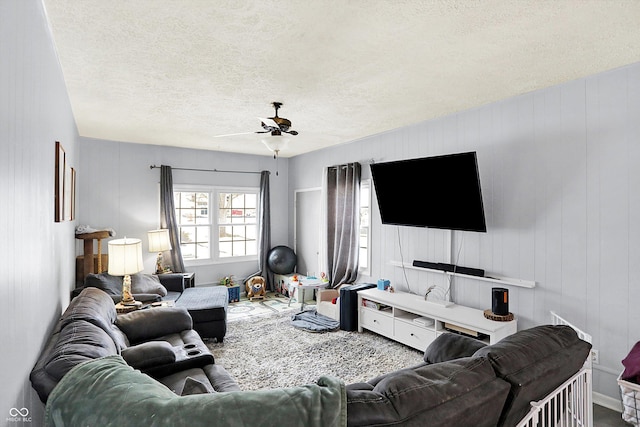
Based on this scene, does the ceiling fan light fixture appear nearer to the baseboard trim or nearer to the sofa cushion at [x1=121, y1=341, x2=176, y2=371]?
the sofa cushion at [x1=121, y1=341, x2=176, y2=371]

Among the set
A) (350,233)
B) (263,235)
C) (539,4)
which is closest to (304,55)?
(539,4)

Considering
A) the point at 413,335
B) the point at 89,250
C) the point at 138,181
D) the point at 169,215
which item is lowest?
the point at 413,335

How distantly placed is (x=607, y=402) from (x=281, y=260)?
15.5 feet

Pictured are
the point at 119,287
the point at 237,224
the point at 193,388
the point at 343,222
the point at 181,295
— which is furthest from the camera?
the point at 237,224

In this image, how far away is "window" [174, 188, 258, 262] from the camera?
5.88m

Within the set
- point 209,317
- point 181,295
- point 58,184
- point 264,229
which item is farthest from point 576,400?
point 264,229

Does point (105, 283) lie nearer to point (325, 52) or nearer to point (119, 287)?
point (119, 287)

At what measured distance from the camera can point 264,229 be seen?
6457mm

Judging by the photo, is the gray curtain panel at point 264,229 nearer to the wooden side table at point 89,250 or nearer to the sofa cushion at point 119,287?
the sofa cushion at point 119,287

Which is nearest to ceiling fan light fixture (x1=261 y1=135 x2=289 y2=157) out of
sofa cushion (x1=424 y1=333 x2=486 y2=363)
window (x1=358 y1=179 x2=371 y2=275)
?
window (x1=358 y1=179 x2=371 y2=275)

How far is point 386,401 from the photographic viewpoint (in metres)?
1.14

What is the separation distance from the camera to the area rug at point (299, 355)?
10.3 ft

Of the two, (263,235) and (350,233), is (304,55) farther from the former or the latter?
(263,235)
